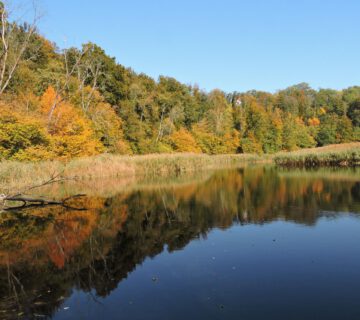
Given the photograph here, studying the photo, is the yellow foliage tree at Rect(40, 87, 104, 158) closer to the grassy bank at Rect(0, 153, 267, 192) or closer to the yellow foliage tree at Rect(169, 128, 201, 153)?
the grassy bank at Rect(0, 153, 267, 192)

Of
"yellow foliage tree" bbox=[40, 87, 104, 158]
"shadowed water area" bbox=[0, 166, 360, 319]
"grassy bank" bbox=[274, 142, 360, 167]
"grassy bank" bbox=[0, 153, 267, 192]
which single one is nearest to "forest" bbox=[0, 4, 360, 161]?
"yellow foliage tree" bbox=[40, 87, 104, 158]

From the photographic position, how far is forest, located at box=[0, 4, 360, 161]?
28594mm

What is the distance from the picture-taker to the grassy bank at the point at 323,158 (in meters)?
41.0

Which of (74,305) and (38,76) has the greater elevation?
(38,76)

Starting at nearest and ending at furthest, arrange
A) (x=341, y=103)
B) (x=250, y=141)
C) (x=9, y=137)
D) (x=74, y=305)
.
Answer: (x=74, y=305) → (x=9, y=137) → (x=250, y=141) → (x=341, y=103)

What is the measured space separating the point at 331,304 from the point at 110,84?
4776 centimetres

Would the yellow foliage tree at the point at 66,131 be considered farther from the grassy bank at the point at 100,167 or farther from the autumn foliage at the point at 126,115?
the grassy bank at the point at 100,167

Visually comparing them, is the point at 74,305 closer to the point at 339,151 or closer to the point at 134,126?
the point at 339,151

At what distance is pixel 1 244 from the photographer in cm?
1034

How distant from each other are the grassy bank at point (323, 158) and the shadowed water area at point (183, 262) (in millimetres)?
27229

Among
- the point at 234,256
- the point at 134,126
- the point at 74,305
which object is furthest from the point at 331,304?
the point at 134,126

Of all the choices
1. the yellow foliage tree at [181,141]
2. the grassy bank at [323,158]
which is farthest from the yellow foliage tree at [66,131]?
the grassy bank at [323,158]

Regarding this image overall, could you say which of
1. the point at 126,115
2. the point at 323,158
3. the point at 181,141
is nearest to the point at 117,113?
the point at 126,115

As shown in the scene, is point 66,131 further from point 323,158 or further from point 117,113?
point 323,158
